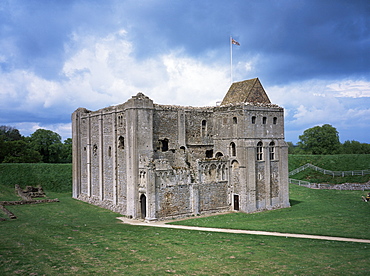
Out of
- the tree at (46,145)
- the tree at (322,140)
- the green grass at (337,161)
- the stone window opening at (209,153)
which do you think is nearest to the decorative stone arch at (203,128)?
the stone window opening at (209,153)

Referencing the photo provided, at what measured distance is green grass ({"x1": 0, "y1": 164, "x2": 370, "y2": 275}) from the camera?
59.3 ft

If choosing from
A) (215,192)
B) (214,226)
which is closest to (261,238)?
(214,226)

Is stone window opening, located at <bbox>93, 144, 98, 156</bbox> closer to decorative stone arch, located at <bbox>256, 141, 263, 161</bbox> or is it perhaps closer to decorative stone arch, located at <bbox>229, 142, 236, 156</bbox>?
decorative stone arch, located at <bbox>229, 142, 236, 156</bbox>

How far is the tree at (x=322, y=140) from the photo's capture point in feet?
288

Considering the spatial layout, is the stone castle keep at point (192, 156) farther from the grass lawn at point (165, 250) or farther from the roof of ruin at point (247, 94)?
the grass lawn at point (165, 250)

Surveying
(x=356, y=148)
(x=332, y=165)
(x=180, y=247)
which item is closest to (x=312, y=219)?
(x=180, y=247)

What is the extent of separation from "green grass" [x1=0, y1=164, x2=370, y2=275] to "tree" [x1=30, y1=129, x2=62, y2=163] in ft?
148

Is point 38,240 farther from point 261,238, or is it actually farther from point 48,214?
point 261,238

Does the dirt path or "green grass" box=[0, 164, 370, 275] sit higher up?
"green grass" box=[0, 164, 370, 275]

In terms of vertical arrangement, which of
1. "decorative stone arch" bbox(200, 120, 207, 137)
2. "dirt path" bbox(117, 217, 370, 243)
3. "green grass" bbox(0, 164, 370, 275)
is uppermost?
"decorative stone arch" bbox(200, 120, 207, 137)

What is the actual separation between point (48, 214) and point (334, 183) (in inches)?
1706

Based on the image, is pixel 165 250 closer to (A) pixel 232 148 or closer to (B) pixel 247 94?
(A) pixel 232 148

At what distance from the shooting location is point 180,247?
22750 millimetres

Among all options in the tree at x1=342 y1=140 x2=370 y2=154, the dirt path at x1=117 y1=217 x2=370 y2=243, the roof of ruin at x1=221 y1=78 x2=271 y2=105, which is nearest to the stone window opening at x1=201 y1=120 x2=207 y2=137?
the roof of ruin at x1=221 y1=78 x2=271 y2=105
